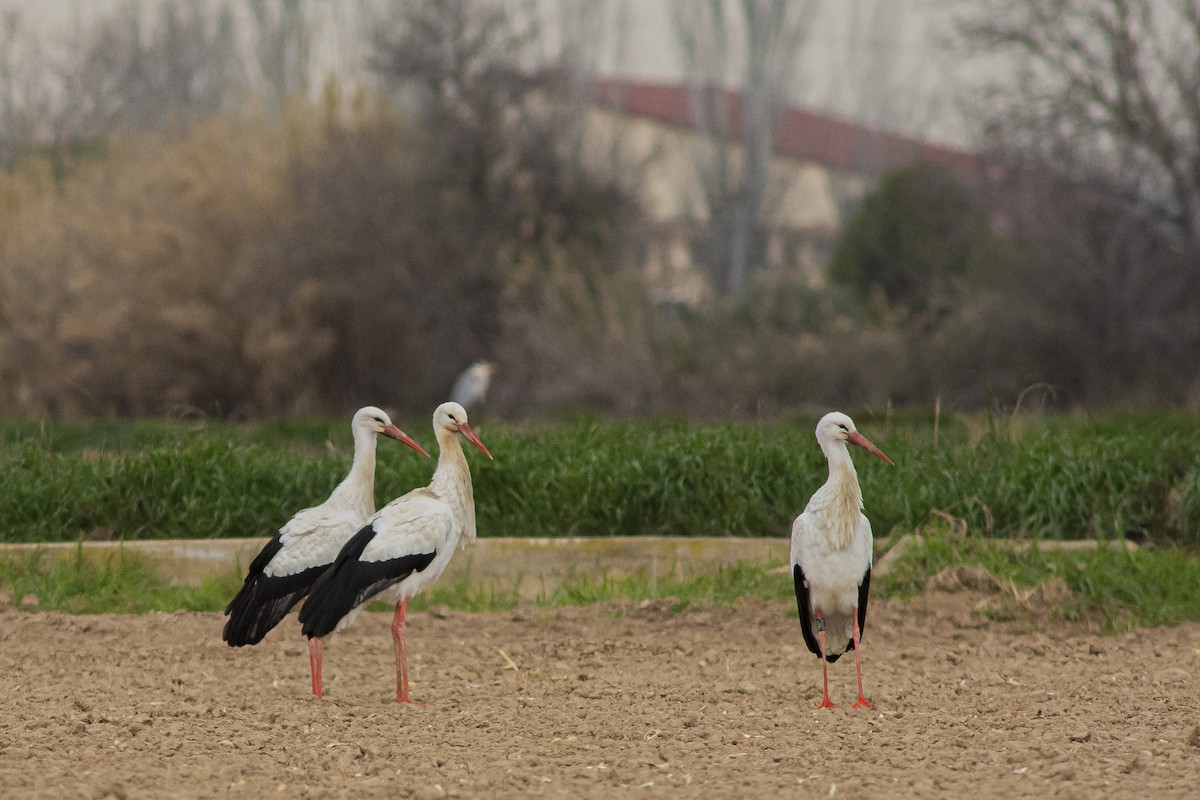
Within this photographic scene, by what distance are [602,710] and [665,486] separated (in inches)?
148

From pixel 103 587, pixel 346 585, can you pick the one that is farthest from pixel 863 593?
pixel 103 587

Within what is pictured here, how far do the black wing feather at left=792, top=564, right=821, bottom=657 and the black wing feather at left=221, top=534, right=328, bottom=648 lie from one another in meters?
1.80

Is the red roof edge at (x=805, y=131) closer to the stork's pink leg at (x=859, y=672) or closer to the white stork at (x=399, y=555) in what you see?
the white stork at (x=399, y=555)

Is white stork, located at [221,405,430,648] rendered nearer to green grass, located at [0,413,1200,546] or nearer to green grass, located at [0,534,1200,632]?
green grass, located at [0,534,1200,632]

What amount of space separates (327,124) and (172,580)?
1186cm

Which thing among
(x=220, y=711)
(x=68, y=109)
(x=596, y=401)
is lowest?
(x=596, y=401)

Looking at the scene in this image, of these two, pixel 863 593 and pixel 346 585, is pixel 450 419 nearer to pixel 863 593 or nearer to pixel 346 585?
pixel 346 585

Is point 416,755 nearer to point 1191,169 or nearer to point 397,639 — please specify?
point 397,639

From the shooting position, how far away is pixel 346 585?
526 cm

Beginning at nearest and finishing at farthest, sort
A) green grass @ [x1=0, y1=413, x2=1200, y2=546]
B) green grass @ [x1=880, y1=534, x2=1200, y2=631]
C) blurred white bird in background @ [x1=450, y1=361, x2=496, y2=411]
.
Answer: green grass @ [x1=880, y1=534, x2=1200, y2=631]
green grass @ [x1=0, y1=413, x2=1200, y2=546]
blurred white bird in background @ [x1=450, y1=361, x2=496, y2=411]

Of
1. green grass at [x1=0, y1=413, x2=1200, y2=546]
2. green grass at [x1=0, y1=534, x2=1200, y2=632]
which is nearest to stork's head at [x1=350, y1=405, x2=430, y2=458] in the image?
green grass at [x1=0, y1=534, x2=1200, y2=632]

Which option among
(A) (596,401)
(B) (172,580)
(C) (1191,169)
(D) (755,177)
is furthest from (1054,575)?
(D) (755,177)

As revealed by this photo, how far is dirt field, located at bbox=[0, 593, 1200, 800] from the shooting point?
429 centimetres

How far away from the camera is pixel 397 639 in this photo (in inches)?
219
